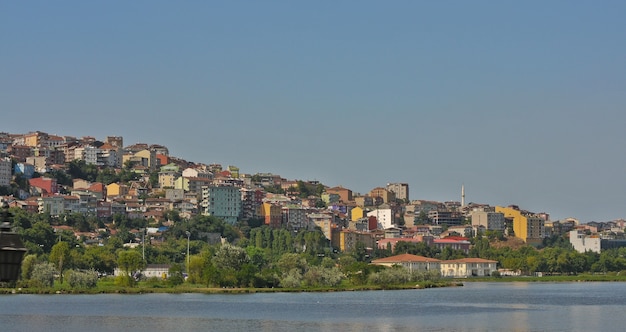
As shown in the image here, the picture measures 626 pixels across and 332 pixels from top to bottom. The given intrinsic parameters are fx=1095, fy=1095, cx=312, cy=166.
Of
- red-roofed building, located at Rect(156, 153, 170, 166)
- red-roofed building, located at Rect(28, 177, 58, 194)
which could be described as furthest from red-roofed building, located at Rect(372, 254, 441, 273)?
red-roofed building, located at Rect(156, 153, 170, 166)

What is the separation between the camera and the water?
38781 millimetres

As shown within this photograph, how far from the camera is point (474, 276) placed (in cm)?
10406

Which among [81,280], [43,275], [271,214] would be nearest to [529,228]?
[271,214]

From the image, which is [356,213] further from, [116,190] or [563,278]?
[563,278]

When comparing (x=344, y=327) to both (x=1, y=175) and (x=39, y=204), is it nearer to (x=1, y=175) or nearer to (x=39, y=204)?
(x=39, y=204)

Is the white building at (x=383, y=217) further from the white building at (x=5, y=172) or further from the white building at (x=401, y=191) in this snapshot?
the white building at (x=5, y=172)

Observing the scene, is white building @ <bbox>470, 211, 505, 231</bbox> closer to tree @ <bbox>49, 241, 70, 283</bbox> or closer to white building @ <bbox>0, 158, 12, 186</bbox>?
white building @ <bbox>0, 158, 12, 186</bbox>

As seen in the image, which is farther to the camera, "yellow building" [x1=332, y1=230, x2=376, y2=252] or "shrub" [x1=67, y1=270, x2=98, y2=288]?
"yellow building" [x1=332, y1=230, x2=376, y2=252]

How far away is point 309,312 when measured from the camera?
46156 mm

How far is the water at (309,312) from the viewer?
38781mm

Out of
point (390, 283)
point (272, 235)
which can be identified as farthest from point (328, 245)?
point (390, 283)

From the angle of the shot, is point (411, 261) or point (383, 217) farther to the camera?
point (383, 217)

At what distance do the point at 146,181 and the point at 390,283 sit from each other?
6222cm

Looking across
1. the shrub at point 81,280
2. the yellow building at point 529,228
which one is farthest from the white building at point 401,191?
the shrub at point 81,280
